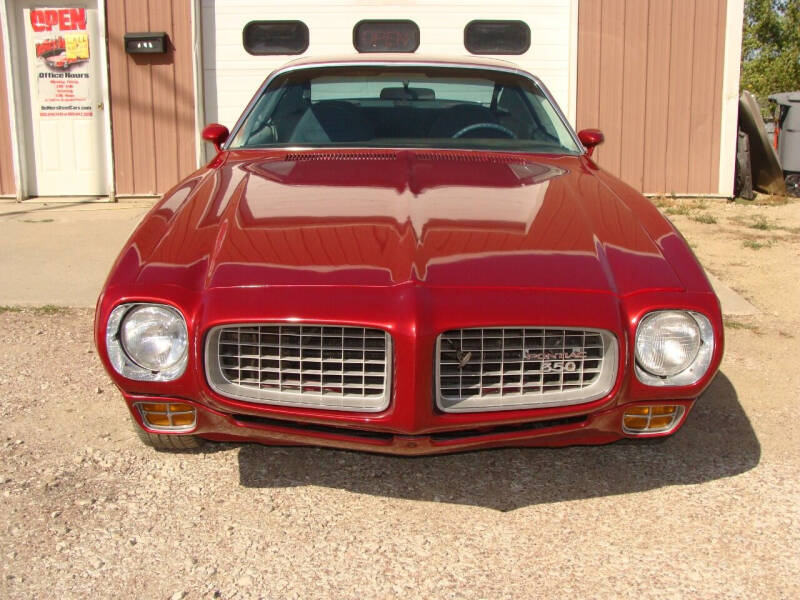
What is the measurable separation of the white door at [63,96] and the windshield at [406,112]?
5463 mm

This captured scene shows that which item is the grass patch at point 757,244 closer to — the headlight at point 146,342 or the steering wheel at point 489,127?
the steering wheel at point 489,127

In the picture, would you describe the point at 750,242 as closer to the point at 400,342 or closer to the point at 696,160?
the point at 696,160

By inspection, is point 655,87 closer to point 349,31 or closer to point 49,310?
point 349,31

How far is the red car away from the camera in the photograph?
2.51 m

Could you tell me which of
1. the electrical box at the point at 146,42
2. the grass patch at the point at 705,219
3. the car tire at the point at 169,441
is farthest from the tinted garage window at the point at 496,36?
the car tire at the point at 169,441

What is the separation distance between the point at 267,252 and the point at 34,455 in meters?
1.31

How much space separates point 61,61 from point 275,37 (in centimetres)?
221

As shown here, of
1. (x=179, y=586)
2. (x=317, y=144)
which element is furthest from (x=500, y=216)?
(x=179, y=586)

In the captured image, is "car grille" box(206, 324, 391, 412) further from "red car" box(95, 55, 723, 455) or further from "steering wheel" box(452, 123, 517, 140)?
"steering wheel" box(452, 123, 517, 140)

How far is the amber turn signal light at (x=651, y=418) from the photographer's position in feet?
9.04

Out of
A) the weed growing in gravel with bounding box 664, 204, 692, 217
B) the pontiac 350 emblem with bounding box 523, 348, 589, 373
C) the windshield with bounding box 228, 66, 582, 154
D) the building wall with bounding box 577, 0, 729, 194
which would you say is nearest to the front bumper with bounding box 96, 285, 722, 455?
the pontiac 350 emblem with bounding box 523, 348, 589, 373

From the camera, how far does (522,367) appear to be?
2588 mm

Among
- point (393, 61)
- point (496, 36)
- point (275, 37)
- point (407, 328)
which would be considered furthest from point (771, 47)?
point (407, 328)

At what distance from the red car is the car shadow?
0.36 meters
